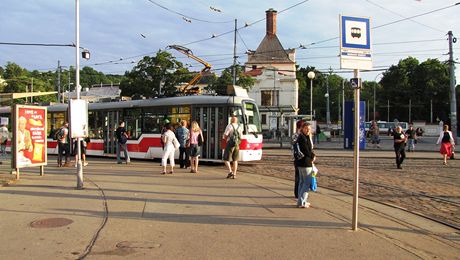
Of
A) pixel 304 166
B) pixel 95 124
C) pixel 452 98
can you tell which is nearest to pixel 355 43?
pixel 304 166

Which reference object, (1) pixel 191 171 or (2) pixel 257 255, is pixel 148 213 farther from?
(1) pixel 191 171

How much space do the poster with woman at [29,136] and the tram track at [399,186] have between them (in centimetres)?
709

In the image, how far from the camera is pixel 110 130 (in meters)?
22.2

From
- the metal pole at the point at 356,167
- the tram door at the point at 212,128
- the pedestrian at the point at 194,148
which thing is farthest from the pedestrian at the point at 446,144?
the metal pole at the point at 356,167

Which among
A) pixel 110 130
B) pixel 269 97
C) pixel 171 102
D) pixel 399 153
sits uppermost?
pixel 269 97

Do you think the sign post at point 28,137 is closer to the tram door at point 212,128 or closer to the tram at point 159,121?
the tram at point 159,121

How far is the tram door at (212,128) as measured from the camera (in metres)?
18.0

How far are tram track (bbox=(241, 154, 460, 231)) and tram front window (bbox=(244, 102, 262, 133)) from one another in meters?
1.52

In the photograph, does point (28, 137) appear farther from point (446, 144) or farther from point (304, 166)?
point (446, 144)

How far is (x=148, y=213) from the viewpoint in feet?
27.4

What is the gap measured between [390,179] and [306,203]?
5977mm

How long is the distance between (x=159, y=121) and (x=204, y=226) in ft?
43.4

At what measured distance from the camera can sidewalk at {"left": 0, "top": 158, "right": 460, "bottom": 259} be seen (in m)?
5.97

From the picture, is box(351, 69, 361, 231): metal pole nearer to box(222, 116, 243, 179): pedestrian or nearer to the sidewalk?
the sidewalk
